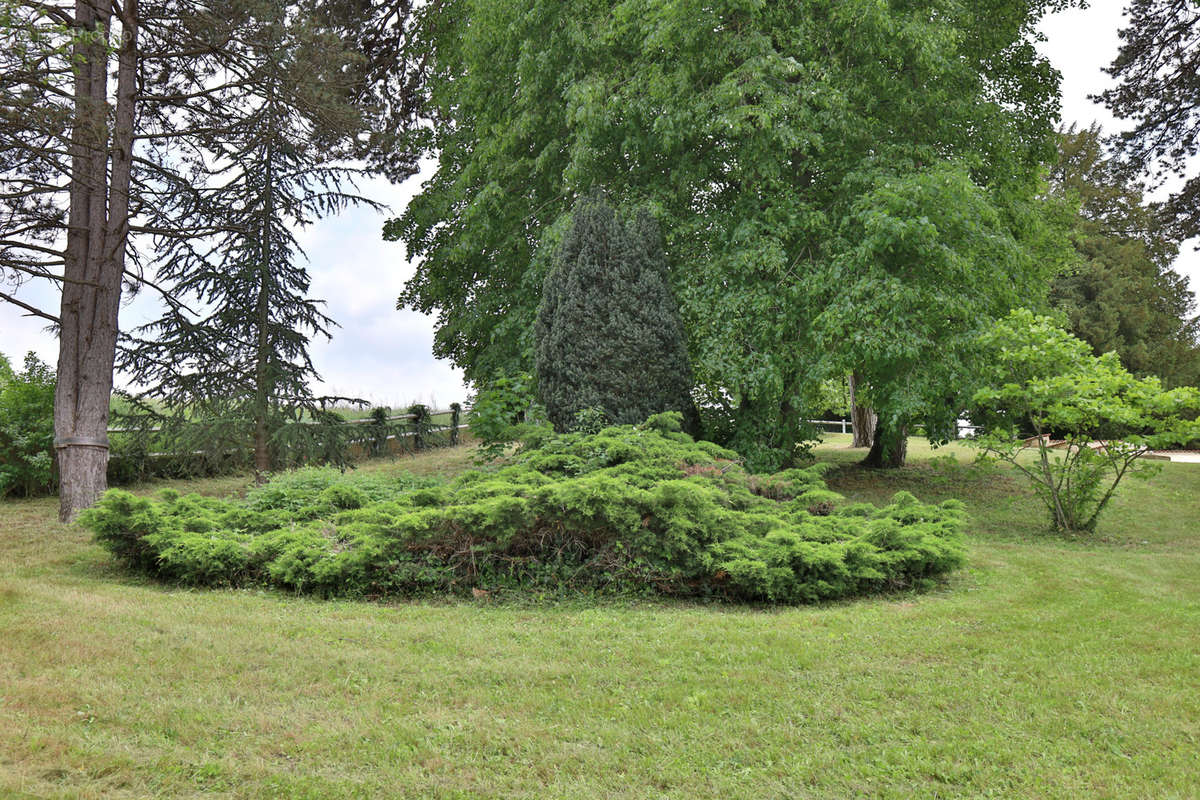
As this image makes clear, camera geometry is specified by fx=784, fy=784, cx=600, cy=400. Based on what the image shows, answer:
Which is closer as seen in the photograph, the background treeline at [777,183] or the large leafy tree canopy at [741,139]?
the background treeline at [777,183]

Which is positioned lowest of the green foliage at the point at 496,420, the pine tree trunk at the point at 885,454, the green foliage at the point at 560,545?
the green foliage at the point at 560,545

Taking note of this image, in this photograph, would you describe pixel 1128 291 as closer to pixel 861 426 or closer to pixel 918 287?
pixel 861 426

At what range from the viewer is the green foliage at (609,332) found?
991cm

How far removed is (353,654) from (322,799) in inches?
61.0

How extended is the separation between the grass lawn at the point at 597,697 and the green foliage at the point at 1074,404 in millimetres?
3134

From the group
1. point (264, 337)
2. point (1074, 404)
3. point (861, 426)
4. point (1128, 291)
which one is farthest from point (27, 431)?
point (1128, 291)

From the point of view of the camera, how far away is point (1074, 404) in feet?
30.9

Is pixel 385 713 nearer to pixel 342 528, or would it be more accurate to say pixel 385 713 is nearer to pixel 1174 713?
pixel 342 528

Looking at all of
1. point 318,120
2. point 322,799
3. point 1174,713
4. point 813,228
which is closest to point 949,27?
point 813,228

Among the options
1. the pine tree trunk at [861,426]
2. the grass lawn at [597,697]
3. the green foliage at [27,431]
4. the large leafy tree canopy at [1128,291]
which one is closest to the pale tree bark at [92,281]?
the green foliage at [27,431]

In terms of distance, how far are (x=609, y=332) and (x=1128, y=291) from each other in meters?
21.0

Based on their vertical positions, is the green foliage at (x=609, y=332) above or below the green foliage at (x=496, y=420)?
above

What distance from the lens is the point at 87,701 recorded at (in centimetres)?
375

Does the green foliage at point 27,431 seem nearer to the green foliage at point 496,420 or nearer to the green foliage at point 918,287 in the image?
the green foliage at point 496,420
